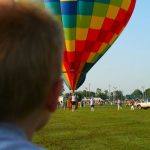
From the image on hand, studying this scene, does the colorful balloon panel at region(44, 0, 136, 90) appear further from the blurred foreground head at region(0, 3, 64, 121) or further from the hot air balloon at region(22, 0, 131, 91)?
the blurred foreground head at region(0, 3, 64, 121)

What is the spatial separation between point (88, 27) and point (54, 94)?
64.4 ft

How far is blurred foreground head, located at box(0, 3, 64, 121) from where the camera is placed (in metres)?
1.11

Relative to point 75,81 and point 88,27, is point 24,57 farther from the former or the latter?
point 75,81

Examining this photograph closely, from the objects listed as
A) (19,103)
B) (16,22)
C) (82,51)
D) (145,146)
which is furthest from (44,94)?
(82,51)

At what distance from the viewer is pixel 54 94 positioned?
4.08 feet

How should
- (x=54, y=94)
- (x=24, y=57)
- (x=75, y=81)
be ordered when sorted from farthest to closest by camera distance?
(x=75, y=81) < (x=54, y=94) < (x=24, y=57)

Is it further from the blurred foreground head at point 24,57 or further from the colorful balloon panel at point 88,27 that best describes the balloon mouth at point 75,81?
the blurred foreground head at point 24,57

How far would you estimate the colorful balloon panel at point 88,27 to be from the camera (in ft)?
65.3

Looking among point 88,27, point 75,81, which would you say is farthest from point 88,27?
point 75,81

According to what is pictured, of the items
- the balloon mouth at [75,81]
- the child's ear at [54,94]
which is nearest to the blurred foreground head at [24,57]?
the child's ear at [54,94]

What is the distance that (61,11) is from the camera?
781 inches

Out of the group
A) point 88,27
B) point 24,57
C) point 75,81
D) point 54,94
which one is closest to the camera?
point 24,57

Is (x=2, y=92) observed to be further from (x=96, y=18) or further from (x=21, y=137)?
(x=96, y=18)

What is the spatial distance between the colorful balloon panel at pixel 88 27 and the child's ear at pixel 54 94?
17834 millimetres
